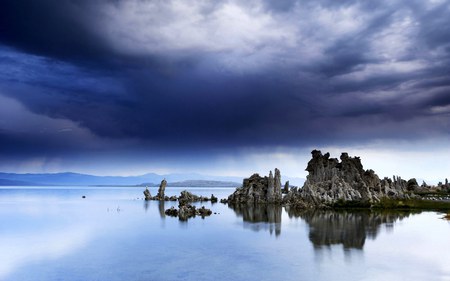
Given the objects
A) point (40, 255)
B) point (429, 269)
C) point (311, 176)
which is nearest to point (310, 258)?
point (429, 269)

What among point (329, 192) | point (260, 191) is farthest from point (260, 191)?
point (329, 192)

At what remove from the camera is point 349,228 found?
71.2 m

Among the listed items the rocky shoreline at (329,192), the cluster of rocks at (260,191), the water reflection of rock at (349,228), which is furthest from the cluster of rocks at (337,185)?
the water reflection of rock at (349,228)

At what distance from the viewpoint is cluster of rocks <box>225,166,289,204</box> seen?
142 meters

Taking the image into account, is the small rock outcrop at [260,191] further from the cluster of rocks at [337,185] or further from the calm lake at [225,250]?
the calm lake at [225,250]

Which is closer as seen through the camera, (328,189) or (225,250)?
(225,250)

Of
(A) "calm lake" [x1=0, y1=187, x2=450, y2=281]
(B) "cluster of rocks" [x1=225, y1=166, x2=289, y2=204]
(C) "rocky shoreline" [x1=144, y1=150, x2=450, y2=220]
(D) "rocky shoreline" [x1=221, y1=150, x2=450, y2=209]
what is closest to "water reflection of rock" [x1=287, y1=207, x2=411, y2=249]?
(A) "calm lake" [x1=0, y1=187, x2=450, y2=281]

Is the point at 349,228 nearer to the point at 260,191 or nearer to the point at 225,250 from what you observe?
the point at 225,250

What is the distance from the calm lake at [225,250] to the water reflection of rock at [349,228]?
0.16 meters

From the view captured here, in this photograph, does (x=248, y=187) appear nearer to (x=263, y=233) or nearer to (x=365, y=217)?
(x=365, y=217)

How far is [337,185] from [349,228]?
55.6 metres

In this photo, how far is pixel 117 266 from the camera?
4109 centimetres

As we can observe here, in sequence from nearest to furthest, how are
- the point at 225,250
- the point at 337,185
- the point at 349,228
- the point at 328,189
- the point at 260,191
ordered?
the point at 225,250 → the point at 349,228 → the point at 337,185 → the point at 328,189 → the point at 260,191

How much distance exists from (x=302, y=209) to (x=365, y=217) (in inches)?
1057
